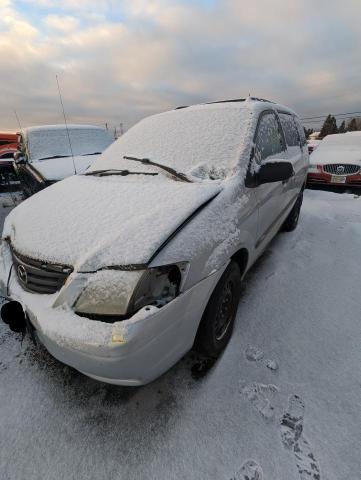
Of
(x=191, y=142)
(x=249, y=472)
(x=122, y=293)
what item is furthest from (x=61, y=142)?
(x=249, y=472)

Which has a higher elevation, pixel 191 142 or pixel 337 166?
pixel 191 142

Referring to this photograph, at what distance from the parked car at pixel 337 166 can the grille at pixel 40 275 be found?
20.9ft

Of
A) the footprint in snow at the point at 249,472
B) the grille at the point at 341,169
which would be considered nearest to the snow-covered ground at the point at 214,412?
the footprint in snow at the point at 249,472

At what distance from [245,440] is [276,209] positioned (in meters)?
1.97

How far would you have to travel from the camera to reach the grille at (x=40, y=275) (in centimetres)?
144

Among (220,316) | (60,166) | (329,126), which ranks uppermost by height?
(60,166)

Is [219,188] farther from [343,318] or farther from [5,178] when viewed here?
[5,178]

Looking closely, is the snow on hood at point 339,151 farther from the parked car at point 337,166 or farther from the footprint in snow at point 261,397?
the footprint in snow at point 261,397

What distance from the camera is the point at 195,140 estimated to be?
7.56 ft

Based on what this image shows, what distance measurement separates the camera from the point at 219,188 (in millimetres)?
1801

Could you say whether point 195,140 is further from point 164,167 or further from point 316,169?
point 316,169

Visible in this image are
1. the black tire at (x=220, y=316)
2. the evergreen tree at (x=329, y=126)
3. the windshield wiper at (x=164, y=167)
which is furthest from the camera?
the evergreen tree at (x=329, y=126)

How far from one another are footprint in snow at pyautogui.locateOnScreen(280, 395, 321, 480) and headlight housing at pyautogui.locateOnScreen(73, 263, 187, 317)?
986 millimetres

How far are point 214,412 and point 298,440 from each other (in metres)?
0.45
